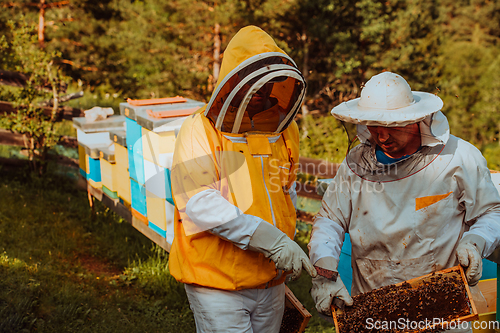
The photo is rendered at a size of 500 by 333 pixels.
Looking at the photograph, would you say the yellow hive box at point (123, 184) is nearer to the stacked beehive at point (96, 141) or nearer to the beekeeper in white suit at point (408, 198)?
the stacked beehive at point (96, 141)

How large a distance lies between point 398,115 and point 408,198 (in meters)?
0.44

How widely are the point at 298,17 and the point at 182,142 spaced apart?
12821mm

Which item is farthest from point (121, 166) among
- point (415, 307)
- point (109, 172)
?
point (415, 307)

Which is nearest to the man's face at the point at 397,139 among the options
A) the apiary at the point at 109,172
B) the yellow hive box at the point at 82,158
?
the apiary at the point at 109,172

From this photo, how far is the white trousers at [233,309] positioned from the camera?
87.5 inches

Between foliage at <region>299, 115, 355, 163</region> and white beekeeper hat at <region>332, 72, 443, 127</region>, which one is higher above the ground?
white beekeeper hat at <region>332, 72, 443, 127</region>

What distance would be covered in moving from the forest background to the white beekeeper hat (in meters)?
8.60

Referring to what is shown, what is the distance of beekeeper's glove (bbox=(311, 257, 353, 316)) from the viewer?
204 centimetres

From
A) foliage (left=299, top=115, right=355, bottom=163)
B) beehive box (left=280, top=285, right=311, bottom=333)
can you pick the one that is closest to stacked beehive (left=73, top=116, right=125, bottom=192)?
beehive box (left=280, top=285, right=311, bottom=333)

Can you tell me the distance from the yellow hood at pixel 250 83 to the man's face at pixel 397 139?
0.50 metres

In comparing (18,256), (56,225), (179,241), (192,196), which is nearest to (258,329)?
(179,241)

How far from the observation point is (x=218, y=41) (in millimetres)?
12781

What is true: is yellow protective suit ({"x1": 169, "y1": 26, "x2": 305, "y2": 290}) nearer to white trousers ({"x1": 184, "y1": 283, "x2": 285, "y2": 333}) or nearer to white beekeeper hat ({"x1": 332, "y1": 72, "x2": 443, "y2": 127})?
white trousers ({"x1": 184, "y1": 283, "x2": 285, "y2": 333})

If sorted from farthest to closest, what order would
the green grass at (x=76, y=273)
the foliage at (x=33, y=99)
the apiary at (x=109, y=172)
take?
1. the foliage at (x=33, y=99)
2. the apiary at (x=109, y=172)
3. the green grass at (x=76, y=273)
